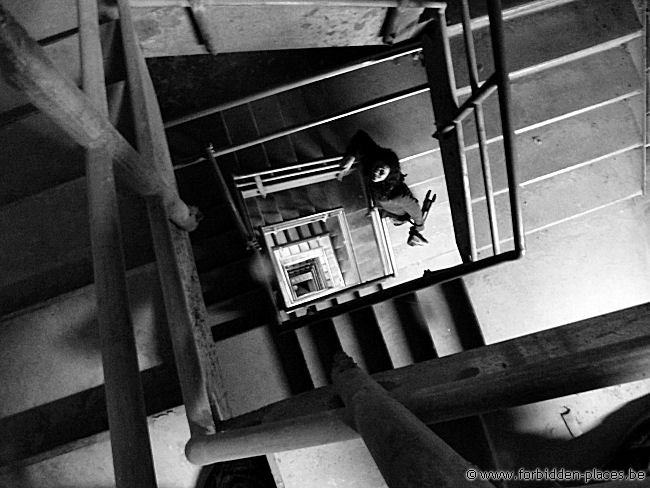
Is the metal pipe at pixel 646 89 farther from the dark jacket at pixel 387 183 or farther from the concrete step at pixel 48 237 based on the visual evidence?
the concrete step at pixel 48 237

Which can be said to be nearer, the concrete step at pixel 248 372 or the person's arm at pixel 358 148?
the concrete step at pixel 248 372

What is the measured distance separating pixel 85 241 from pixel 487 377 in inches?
84.6

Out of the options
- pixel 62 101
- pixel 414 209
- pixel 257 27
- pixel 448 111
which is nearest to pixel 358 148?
pixel 414 209

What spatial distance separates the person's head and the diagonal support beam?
2.40 m

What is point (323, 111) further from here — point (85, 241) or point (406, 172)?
point (85, 241)

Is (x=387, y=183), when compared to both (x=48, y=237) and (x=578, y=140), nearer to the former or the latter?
(x=578, y=140)

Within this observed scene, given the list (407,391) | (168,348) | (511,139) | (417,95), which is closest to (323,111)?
(417,95)

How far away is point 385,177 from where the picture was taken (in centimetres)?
451

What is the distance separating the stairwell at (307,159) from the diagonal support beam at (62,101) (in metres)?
0.66

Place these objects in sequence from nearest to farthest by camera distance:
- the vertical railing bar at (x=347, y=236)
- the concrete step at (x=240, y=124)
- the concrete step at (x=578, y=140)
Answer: the concrete step at (x=578, y=140)
the concrete step at (x=240, y=124)
the vertical railing bar at (x=347, y=236)

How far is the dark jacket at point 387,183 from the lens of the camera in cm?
435

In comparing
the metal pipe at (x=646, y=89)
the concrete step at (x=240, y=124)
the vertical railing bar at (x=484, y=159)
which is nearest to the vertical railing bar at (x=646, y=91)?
the metal pipe at (x=646, y=89)

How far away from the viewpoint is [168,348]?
253 cm

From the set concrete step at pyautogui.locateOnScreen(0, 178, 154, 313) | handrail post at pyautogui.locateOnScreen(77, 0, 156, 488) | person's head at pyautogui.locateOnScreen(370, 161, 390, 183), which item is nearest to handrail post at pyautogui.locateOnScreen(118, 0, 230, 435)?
concrete step at pyautogui.locateOnScreen(0, 178, 154, 313)
